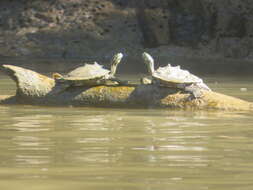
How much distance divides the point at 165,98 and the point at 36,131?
8.99ft

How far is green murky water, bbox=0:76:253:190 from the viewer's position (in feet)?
13.3

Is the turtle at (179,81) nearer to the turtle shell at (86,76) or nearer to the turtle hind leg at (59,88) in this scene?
the turtle shell at (86,76)

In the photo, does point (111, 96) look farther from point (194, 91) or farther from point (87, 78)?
point (194, 91)

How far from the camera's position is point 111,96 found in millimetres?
9031

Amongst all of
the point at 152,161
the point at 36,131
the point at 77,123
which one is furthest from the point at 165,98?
the point at 152,161

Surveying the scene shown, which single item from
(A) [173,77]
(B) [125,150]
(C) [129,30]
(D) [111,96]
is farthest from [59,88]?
(C) [129,30]

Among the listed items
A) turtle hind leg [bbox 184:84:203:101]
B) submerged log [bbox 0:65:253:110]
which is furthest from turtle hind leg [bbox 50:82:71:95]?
turtle hind leg [bbox 184:84:203:101]

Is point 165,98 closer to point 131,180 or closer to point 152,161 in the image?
point 152,161

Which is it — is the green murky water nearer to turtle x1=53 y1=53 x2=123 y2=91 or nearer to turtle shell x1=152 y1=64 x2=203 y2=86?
turtle shell x1=152 y1=64 x2=203 y2=86

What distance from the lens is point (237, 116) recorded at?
7953mm

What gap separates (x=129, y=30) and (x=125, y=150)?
22.3 meters

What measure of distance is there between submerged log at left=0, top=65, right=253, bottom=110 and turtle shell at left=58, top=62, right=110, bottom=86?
0.37 feet

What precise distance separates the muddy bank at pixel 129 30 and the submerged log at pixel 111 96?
1564 centimetres

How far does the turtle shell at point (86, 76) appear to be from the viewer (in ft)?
29.6
